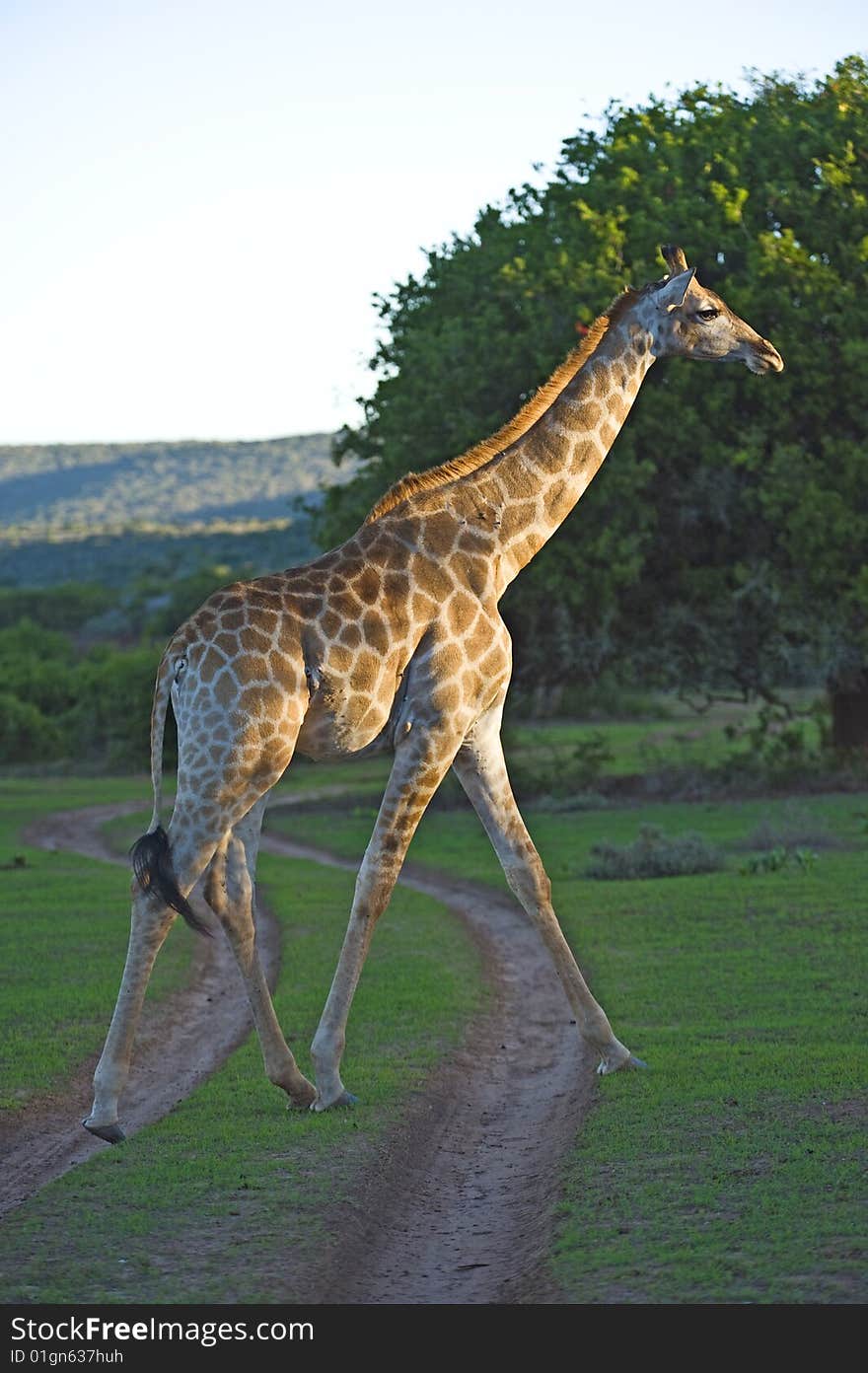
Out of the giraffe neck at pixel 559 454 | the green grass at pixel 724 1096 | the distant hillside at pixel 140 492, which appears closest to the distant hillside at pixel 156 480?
the distant hillside at pixel 140 492

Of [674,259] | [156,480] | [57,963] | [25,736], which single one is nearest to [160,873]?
[674,259]

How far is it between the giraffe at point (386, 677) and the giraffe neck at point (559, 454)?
1cm

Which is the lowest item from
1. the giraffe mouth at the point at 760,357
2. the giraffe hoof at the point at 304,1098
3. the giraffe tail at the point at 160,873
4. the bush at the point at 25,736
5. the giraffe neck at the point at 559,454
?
the bush at the point at 25,736

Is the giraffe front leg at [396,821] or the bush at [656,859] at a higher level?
the giraffe front leg at [396,821]

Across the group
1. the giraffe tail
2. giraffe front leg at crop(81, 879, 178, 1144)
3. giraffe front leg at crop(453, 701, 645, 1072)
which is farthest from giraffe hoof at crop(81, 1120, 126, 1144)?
giraffe front leg at crop(453, 701, 645, 1072)

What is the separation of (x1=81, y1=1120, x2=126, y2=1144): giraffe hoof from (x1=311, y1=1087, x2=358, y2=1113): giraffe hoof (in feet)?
3.33

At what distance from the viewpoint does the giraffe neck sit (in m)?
9.06

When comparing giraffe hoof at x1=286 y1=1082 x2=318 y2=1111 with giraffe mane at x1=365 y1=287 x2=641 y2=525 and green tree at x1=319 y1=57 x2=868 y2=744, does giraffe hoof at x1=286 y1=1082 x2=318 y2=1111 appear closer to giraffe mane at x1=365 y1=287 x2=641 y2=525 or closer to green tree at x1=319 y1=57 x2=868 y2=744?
giraffe mane at x1=365 y1=287 x2=641 y2=525

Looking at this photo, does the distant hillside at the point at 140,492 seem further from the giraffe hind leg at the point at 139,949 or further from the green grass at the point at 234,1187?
the giraffe hind leg at the point at 139,949

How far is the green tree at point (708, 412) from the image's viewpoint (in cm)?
2411

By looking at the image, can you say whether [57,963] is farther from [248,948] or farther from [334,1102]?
[334,1102]

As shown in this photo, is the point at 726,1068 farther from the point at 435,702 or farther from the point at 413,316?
the point at 413,316

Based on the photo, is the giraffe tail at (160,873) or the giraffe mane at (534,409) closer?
the giraffe tail at (160,873)
